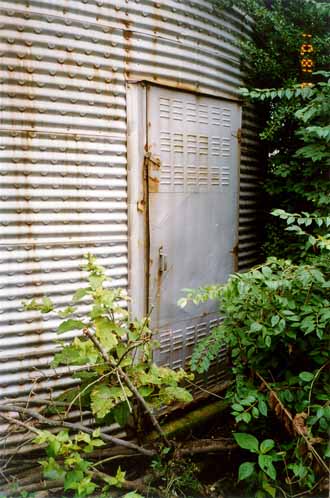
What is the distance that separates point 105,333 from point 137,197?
1.36 meters

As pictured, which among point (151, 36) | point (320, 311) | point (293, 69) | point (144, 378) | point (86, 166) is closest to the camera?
point (320, 311)

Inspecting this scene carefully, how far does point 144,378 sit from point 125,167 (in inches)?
67.2

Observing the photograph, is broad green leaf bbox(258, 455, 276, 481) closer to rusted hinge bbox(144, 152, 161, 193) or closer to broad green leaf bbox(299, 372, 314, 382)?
broad green leaf bbox(299, 372, 314, 382)

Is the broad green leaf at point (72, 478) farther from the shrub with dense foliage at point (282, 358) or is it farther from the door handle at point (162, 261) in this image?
the door handle at point (162, 261)

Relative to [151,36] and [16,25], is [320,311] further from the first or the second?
[16,25]

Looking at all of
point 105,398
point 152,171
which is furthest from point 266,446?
point 152,171

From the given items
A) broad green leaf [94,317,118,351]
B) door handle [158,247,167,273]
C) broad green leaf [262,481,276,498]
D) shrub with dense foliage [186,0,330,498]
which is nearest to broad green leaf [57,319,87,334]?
broad green leaf [94,317,118,351]

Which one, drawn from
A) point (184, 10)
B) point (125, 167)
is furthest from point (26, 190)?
point (184, 10)

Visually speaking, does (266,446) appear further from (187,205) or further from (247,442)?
(187,205)

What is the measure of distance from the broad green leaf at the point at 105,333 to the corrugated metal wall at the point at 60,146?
2.30 feet

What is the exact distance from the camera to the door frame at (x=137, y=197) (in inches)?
140

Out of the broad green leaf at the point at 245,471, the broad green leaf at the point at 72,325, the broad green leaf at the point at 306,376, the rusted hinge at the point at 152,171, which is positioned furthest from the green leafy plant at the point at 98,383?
the rusted hinge at the point at 152,171

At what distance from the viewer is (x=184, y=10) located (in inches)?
151

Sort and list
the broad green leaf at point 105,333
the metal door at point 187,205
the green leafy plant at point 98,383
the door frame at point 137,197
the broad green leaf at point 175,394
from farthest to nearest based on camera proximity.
→ the metal door at point 187,205, the door frame at point 137,197, the broad green leaf at point 175,394, the broad green leaf at point 105,333, the green leafy plant at point 98,383
